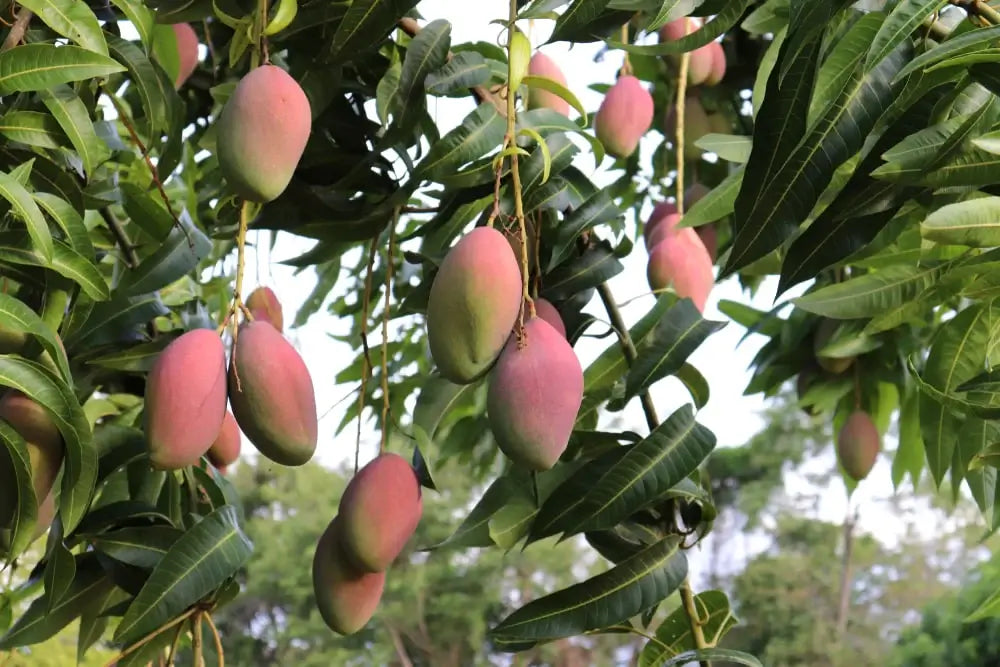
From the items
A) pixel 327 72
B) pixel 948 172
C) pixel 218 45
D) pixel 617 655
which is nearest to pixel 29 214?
A: pixel 327 72

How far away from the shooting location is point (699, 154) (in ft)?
3.52

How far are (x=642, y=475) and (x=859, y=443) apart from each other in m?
0.58

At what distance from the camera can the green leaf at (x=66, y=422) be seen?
0.49 metres

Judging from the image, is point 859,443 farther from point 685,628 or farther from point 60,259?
point 60,259

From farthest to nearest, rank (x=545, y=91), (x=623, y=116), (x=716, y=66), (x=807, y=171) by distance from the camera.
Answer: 1. (x=716, y=66)
2. (x=623, y=116)
3. (x=545, y=91)
4. (x=807, y=171)

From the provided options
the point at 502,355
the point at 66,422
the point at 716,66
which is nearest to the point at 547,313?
the point at 502,355

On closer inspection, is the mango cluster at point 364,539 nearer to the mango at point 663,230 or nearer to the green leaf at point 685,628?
the green leaf at point 685,628

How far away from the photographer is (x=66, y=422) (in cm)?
50

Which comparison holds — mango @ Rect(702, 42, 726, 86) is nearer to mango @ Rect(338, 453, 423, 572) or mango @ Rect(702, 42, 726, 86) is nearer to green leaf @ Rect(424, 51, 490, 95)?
green leaf @ Rect(424, 51, 490, 95)

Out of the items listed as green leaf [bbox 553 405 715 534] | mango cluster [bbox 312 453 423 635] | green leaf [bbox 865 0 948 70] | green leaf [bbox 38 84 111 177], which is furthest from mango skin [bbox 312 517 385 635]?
green leaf [bbox 865 0 948 70]

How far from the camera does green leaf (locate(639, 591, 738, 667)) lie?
0.62 m

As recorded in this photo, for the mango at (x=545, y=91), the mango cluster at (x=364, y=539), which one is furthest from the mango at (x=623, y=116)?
the mango cluster at (x=364, y=539)

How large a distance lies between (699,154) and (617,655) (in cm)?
742

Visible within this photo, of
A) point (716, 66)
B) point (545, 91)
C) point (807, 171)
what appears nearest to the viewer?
point (807, 171)
